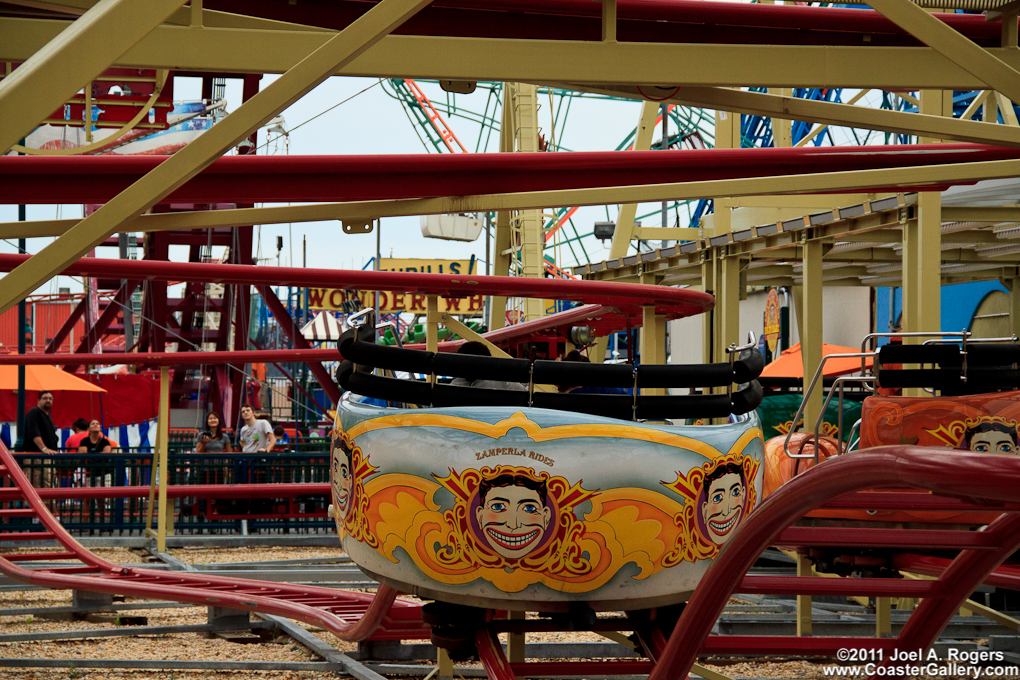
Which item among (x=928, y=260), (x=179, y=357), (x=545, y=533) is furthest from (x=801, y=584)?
(x=179, y=357)

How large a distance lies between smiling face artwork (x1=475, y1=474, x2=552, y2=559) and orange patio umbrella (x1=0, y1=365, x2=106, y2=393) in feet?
47.1

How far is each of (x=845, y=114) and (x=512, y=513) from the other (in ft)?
5.85

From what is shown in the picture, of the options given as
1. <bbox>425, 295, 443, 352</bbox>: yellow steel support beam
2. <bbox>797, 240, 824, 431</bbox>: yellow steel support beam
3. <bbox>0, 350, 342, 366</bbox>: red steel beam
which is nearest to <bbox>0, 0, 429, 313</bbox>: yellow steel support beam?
<bbox>425, 295, 443, 352</bbox>: yellow steel support beam

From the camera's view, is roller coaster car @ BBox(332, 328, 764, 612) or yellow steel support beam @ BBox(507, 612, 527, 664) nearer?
roller coaster car @ BBox(332, 328, 764, 612)

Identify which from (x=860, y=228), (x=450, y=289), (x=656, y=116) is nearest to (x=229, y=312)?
(x=656, y=116)

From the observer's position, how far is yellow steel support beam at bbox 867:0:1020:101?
7.84 feet

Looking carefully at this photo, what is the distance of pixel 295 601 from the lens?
671 cm

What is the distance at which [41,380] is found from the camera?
55.5ft

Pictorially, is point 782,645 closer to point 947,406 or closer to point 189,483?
point 947,406

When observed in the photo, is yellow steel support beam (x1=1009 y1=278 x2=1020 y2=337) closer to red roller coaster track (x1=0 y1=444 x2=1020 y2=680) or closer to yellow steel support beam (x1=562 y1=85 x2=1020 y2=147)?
red roller coaster track (x1=0 y1=444 x2=1020 y2=680)

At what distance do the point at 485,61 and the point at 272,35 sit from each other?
49 centimetres

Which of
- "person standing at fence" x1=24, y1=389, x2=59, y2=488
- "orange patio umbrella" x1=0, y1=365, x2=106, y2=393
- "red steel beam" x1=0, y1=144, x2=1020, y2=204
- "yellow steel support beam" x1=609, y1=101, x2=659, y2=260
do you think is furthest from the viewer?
"orange patio umbrella" x1=0, y1=365, x2=106, y2=393

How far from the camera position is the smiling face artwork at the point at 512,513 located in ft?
12.4

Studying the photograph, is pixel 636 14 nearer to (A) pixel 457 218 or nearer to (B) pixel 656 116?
(B) pixel 656 116
